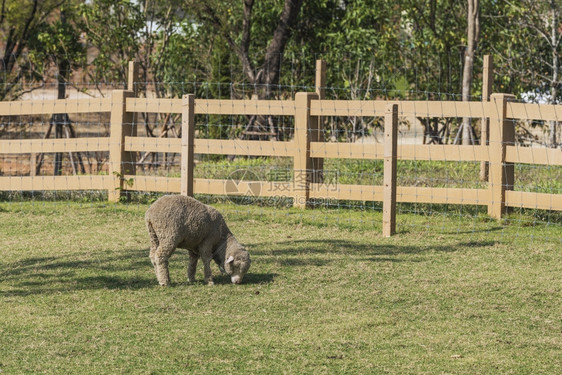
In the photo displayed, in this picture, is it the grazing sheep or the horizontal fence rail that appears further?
the horizontal fence rail

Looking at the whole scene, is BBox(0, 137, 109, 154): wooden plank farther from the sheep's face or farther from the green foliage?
the green foliage

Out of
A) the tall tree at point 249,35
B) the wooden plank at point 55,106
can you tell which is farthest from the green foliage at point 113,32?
the wooden plank at point 55,106

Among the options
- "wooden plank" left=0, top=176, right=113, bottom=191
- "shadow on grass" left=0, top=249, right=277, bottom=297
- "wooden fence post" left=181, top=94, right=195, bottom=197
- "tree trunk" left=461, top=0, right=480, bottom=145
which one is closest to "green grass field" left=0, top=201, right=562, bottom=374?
"shadow on grass" left=0, top=249, right=277, bottom=297

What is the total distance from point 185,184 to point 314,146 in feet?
6.49

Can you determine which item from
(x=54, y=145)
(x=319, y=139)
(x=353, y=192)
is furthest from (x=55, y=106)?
(x=353, y=192)

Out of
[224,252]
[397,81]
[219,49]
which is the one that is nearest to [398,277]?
[224,252]

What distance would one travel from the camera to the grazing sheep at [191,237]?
7.48 metres

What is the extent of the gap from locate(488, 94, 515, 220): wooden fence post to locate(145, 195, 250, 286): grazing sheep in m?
4.50

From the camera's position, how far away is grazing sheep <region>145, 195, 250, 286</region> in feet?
24.6

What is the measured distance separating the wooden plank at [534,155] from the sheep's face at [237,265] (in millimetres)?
4354

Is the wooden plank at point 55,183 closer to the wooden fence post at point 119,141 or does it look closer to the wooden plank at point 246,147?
the wooden fence post at point 119,141

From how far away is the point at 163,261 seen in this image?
762cm

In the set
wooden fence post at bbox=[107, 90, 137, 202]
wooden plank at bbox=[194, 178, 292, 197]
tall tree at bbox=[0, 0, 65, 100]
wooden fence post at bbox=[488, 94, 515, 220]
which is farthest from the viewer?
tall tree at bbox=[0, 0, 65, 100]

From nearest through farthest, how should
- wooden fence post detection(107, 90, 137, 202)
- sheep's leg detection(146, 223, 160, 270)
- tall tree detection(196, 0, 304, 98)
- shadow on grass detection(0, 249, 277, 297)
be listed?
sheep's leg detection(146, 223, 160, 270)
shadow on grass detection(0, 249, 277, 297)
wooden fence post detection(107, 90, 137, 202)
tall tree detection(196, 0, 304, 98)
